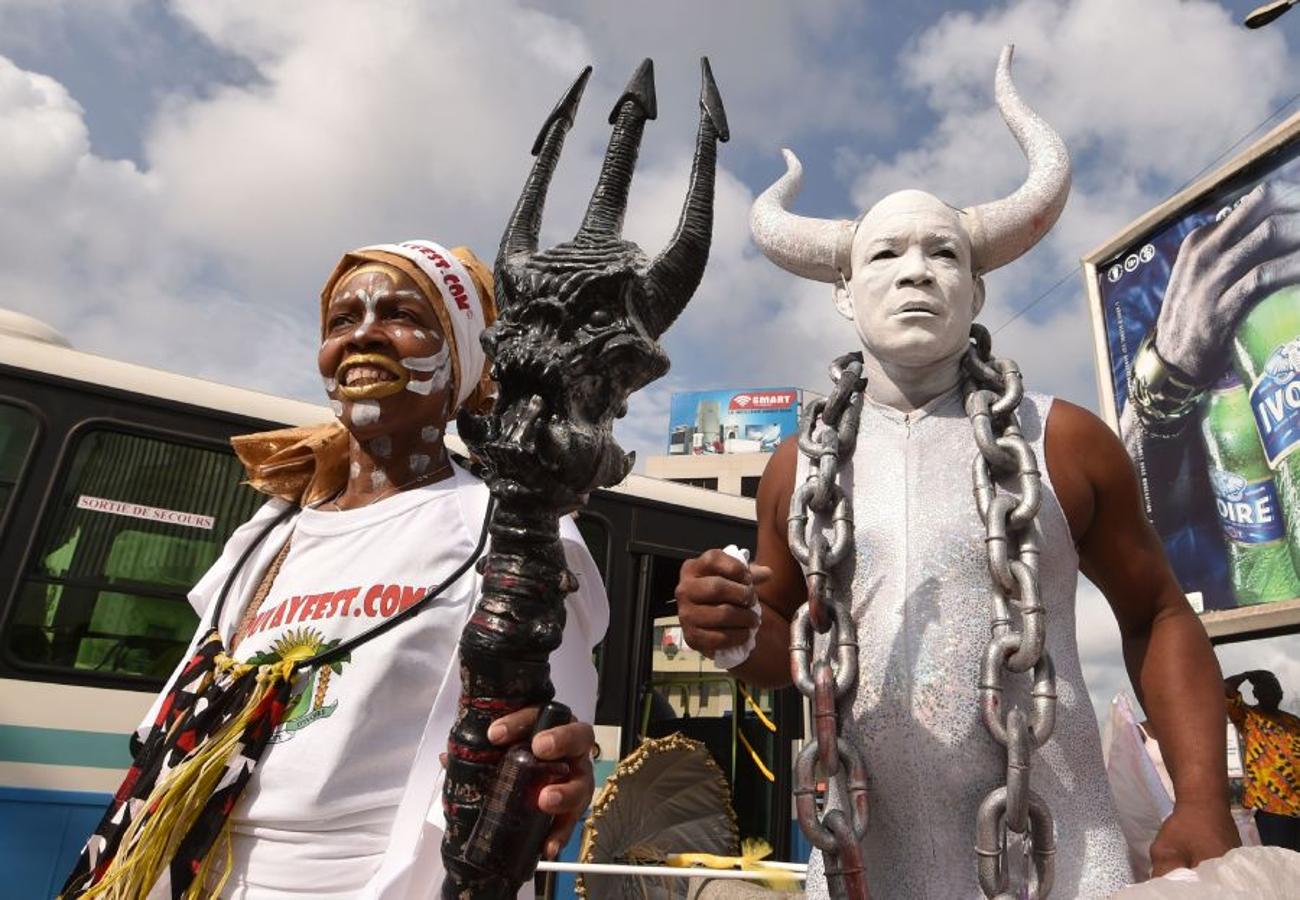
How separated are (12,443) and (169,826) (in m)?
3.02

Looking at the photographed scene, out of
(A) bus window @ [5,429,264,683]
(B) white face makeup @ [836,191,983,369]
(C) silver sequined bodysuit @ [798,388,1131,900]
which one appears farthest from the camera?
(A) bus window @ [5,429,264,683]

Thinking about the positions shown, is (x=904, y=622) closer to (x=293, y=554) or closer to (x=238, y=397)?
(x=293, y=554)

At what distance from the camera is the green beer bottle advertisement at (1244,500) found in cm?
507

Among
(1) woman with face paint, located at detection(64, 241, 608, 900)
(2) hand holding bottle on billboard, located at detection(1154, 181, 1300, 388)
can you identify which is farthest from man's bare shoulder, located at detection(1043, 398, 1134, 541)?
(2) hand holding bottle on billboard, located at detection(1154, 181, 1300, 388)

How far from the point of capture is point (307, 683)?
1.43 meters

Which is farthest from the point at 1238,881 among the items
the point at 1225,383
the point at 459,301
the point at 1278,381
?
the point at 1225,383

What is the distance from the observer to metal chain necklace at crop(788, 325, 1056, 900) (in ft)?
3.78

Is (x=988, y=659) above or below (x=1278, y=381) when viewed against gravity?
below

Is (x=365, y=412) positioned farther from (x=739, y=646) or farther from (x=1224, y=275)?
(x=1224, y=275)

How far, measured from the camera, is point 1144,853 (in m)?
1.42

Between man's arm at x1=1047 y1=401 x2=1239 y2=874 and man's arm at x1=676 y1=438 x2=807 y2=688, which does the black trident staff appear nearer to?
man's arm at x1=676 y1=438 x2=807 y2=688

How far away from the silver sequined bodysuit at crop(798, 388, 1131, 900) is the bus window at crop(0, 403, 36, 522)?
3661 millimetres

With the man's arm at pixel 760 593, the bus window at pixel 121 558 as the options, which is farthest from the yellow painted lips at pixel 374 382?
the bus window at pixel 121 558

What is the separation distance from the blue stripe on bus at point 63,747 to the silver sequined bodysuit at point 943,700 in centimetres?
332
